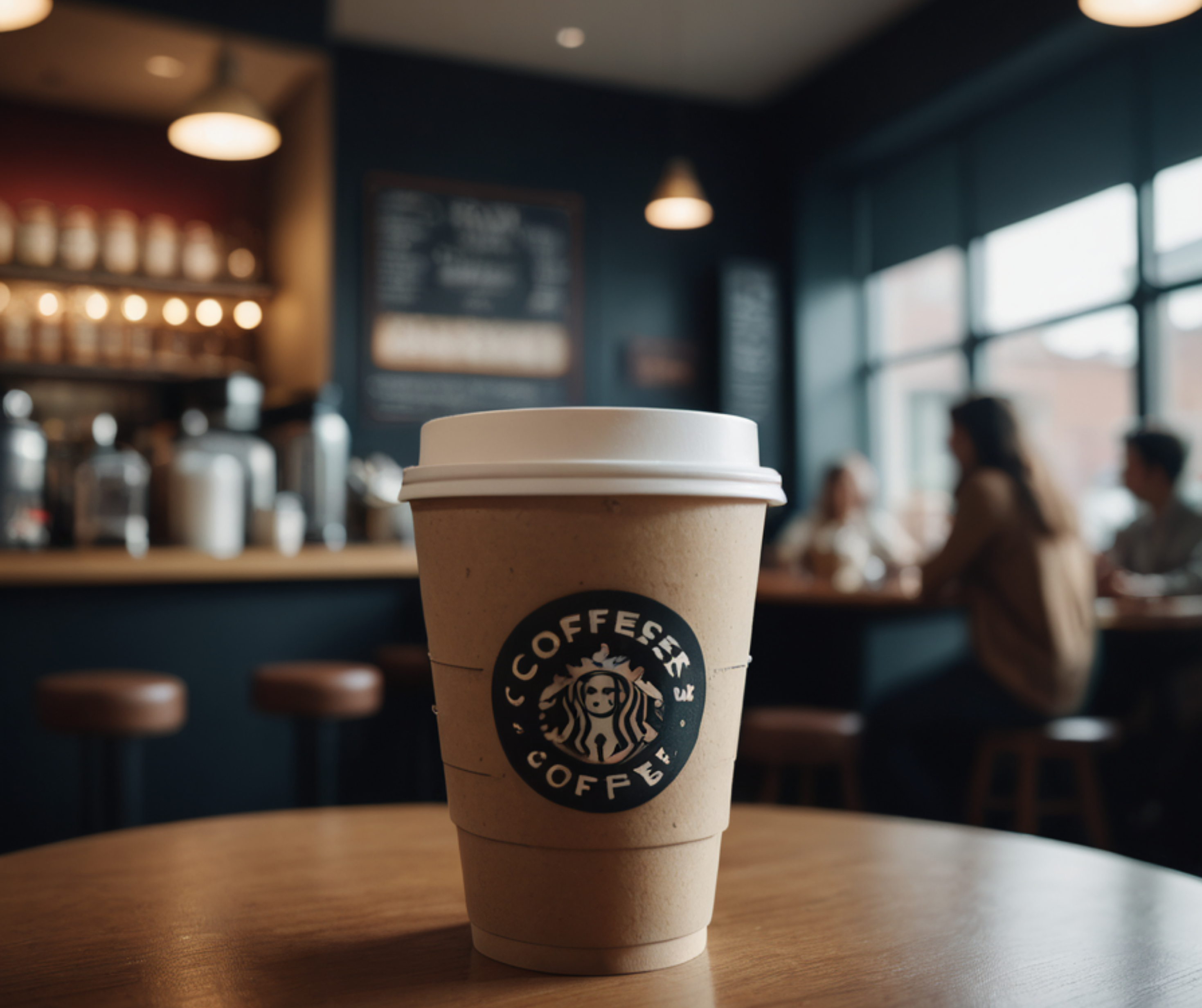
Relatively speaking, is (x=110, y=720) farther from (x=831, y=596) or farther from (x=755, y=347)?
(x=755, y=347)

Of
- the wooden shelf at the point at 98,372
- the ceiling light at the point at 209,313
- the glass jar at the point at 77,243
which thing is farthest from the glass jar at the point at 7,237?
the ceiling light at the point at 209,313

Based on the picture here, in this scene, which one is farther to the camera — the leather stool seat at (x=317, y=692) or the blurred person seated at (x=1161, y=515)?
the blurred person seated at (x=1161, y=515)

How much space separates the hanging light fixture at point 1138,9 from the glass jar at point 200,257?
3574 mm

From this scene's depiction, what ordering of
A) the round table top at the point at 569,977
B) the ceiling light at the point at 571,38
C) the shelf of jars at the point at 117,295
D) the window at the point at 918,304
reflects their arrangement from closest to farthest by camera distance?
the round table top at the point at 569,977 → the shelf of jars at the point at 117,295 → the ceiling light at the point at 571,38 → the window at the point at 918,304

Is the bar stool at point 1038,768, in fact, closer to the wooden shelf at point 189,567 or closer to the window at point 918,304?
the wooden shelf at point 189,567

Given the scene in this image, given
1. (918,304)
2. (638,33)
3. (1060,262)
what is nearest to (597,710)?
(1060,262)

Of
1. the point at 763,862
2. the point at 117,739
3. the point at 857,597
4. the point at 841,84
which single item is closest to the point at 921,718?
the point at 857,597

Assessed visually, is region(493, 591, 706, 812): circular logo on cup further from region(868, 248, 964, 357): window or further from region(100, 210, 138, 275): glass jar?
region(868, 248, 964, 357): window

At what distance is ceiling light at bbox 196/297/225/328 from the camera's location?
500 centimetres

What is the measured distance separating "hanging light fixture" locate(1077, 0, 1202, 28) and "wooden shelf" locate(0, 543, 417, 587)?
2.16 meters

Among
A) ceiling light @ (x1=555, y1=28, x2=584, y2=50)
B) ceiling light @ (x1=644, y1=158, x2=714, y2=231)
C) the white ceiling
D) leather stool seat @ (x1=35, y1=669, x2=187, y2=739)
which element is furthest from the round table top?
ceiling light @ (x1=555, y1=28, x2=584, y2=50)

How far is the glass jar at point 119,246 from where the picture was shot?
4.63 meters

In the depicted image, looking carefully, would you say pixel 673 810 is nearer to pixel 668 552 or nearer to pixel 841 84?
pixel 668 552

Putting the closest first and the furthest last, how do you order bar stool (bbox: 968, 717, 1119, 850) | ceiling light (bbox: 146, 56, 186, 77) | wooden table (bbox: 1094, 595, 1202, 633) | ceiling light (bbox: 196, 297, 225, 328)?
bar stool (bbox: 968, 717, 1119, 850) → wooden table (bbox: 1094, 595, 1202, 633) → ceiling light (bbox: 146, 56, 186, 77) → ceiling light (bbox: 196, 297, 225, 328)
